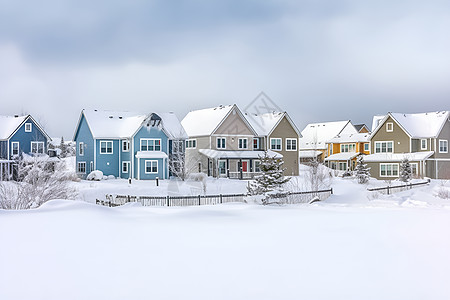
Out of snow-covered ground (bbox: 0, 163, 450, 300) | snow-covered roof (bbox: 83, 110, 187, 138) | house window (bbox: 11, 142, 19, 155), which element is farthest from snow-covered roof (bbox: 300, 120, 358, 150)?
snow-covered ground (bbox: 0, 163, 450, 300)

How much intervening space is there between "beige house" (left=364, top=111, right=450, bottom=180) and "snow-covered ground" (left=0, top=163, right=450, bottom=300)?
41.7 m

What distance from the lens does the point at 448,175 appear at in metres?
51.6

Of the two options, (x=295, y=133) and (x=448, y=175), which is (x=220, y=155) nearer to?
(x=295, y=133)

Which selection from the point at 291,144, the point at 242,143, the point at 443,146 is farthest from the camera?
the point at 291,144

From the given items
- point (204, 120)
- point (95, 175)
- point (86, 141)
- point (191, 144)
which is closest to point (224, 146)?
point (191, 144)

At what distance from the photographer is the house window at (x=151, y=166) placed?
44.6 meters

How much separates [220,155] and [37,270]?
1582 inches

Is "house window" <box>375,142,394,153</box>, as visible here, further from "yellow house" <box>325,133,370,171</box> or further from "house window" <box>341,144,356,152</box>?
"house window" <box>341,144,356,152</box>

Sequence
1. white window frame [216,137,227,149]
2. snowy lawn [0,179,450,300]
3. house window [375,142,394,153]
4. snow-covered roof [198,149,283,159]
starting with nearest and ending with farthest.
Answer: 1. snowy lawn [0,179,450,300]
2. snow-covered roof [198,149,283,159]
3. white window frame [216,137,227,149]
4. house window [375,142,394,153]

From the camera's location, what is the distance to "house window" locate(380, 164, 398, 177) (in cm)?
5116

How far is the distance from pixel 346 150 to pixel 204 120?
2600cm

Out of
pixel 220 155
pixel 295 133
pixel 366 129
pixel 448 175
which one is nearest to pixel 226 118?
pixel 220 155

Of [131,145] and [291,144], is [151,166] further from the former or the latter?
[291,144]

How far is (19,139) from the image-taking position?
45.8m
